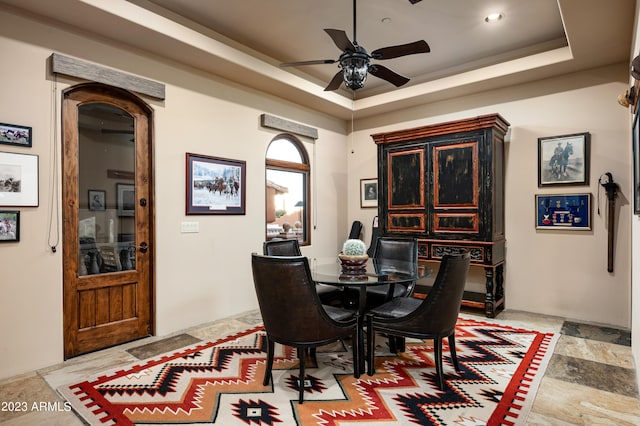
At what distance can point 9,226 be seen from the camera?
279 cm

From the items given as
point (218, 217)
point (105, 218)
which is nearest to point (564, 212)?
point (218, 217)

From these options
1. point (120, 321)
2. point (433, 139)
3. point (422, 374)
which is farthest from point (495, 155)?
point (120, 321)

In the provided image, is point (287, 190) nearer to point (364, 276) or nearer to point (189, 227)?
point (189, 227)

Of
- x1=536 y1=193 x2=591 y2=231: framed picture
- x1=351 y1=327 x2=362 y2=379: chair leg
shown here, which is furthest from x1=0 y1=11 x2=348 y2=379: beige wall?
x1=536 y1=193 x2=591 y2=231: framed picture

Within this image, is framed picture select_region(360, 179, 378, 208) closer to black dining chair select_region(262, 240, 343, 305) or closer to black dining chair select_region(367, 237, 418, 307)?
black dining chair select_region(367, 237, 418, 307)

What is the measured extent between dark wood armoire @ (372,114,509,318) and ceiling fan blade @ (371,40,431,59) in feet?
5.93

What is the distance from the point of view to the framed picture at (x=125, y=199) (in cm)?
349

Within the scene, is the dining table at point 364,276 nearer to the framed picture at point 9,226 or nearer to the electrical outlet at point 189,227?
the electrical outlet at point 189,227

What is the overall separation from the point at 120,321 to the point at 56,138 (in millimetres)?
1736

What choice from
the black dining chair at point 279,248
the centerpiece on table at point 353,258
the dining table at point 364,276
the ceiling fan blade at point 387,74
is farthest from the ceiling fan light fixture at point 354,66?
the black dining chair at point 279,248

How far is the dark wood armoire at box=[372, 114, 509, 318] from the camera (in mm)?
4234

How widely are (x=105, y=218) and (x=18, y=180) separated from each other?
73cm

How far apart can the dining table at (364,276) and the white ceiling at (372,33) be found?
2.39 metres

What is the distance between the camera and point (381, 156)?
516cm
